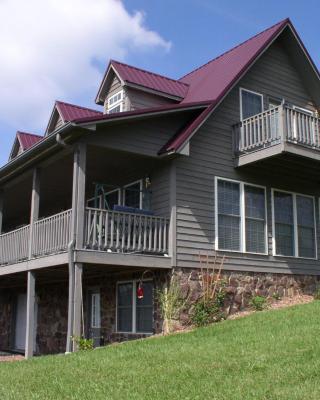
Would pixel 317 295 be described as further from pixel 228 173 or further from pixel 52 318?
pixel 52 318

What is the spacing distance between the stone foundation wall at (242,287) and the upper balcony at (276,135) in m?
3.20

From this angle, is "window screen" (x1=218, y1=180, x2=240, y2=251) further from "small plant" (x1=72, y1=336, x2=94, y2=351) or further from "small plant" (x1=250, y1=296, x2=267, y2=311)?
"small plant" (x1=72, y1=336, x2=94, y2=351)

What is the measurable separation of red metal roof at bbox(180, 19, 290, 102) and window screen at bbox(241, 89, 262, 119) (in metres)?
0.80

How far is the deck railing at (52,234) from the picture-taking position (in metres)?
13.1

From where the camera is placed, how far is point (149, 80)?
56.8 feet

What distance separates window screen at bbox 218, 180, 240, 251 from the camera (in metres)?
15.1

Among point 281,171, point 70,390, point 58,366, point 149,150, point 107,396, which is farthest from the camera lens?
point 281,171

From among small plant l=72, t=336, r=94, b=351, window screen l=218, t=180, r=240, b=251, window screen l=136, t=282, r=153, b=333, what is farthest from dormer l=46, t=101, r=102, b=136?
small plant l=72, t=336, r=94, b=351

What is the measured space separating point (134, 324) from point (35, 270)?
9.84 feet

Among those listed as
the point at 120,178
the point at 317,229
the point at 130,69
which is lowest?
the point at 317,229

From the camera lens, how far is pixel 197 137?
15070mm

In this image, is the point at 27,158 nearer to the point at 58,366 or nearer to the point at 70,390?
the point at 58,366

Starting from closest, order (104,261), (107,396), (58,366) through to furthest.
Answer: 1. (107,396)
2. (58,366)
3. (104,261)

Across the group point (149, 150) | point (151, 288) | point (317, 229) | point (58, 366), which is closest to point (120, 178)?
point (149, 150)
